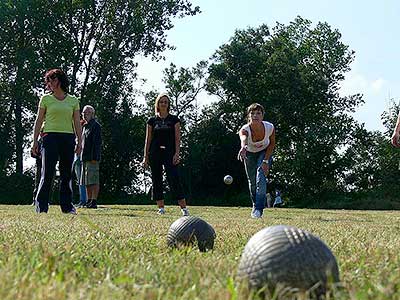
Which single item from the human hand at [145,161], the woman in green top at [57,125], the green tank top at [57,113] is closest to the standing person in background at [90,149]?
the human hand at [145,161]

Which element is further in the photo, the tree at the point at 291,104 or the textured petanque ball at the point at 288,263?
the tree at the point at 291,104

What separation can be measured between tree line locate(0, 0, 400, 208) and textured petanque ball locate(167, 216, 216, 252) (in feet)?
92.0

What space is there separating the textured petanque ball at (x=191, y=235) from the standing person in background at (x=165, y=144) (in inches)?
216

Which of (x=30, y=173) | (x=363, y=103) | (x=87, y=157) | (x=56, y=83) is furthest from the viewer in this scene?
(x=363, y=103)

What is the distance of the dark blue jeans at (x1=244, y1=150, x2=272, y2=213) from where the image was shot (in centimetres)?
1006

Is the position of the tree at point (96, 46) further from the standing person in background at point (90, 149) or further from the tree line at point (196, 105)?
the standing person in background at point (90, 149)

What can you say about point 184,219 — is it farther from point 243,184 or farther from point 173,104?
point 173,104

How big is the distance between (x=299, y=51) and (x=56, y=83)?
40.7 meters

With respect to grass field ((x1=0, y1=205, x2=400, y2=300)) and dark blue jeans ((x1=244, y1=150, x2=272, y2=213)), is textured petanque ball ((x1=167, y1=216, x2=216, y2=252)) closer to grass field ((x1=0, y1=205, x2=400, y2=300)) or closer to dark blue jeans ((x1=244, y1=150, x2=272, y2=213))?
grass field ((x1=0, y1=205, x2=400, y2=300))

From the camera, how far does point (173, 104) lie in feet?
144

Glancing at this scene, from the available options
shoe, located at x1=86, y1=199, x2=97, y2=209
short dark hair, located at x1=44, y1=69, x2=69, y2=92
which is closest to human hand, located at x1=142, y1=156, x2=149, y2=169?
short dark hair, located at x1=44, y1=69, x2=69, y2=92

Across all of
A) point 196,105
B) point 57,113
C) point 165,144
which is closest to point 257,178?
point 165,144

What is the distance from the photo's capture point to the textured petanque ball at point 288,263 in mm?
2418

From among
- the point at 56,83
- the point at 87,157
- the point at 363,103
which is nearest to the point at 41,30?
the point at 363,103
